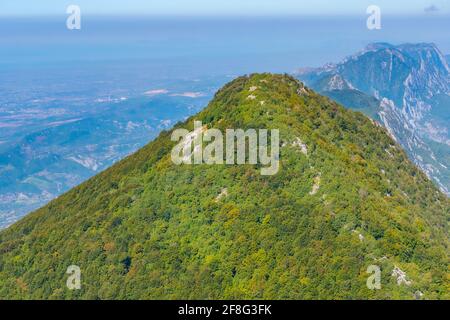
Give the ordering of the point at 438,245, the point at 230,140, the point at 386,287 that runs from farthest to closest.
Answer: the point at 230,140 < the point at 438,245 < the point at 386,287

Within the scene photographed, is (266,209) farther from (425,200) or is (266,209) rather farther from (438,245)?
(425,200)

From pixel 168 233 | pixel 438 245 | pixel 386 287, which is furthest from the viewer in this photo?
pixel 168 233

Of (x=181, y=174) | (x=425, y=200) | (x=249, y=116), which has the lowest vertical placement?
(x=425, y=200)

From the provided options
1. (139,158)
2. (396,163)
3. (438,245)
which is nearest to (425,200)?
(396,163)

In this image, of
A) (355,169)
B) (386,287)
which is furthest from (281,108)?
(386,287)

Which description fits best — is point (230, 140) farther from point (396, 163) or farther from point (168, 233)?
point (396, 163)

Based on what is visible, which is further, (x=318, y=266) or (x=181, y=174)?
(x=181, y=174)

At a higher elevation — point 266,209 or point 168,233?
point 266,209
